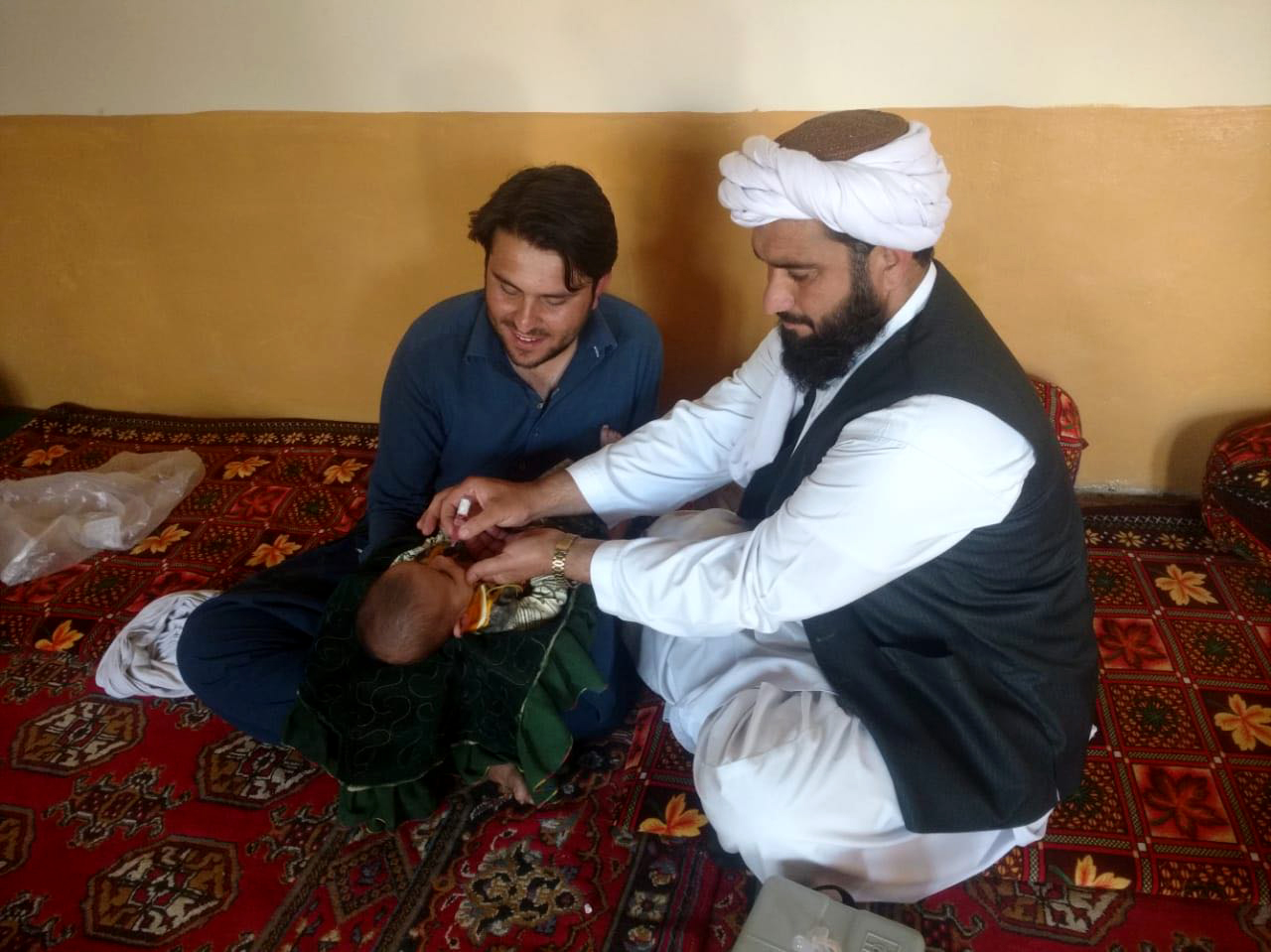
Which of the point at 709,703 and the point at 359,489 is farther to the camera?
the point at 359,489

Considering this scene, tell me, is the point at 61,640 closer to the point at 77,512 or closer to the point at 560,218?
the point at 77,512

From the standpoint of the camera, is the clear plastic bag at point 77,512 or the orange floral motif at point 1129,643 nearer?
the orange floral motif at point 1129,643

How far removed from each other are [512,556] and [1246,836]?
1.50 metres

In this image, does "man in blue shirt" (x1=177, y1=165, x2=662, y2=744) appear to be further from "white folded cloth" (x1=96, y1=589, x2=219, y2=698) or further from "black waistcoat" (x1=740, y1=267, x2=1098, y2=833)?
"black waistcoat" (x1=740, y1=267, x2=1098, y2=833)

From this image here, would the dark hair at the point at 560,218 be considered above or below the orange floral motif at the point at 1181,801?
above

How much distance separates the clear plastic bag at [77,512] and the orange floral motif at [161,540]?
32 millimetres

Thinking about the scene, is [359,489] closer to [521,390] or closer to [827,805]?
[521,390]

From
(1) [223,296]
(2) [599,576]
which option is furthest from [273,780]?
(1) [223,296]

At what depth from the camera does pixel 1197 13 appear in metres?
2.06

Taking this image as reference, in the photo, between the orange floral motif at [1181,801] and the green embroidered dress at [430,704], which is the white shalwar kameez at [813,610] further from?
the orange floral motif at [1181,801]

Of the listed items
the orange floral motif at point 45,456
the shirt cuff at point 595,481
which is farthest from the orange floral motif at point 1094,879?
the orange floral motif at point 45,456

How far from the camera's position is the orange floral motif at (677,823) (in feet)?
5.77

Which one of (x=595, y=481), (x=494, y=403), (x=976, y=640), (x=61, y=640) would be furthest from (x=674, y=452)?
(x=61, y=640)

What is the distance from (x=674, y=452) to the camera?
6.44 feet
